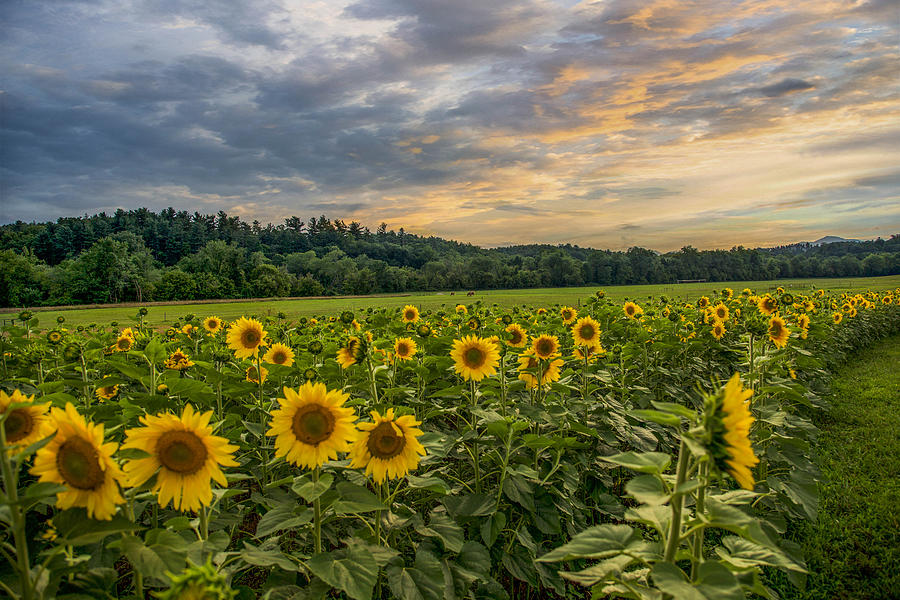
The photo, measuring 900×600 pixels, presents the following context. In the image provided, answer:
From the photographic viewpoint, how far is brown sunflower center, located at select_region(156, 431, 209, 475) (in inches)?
66.3

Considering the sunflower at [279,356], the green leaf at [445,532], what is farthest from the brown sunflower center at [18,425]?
the sunflower at [279,356]

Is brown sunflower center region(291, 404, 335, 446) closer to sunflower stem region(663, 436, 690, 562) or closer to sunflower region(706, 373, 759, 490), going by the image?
sunflower stem region(663, 436, 690, 562)

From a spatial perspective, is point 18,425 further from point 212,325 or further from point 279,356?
point 212,325

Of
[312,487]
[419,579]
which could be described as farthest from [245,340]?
[419,579]

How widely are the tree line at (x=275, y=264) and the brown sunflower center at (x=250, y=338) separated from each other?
74.3 meters

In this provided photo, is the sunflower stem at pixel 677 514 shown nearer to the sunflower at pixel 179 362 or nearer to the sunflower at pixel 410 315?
the sunflower at pixel 179 362

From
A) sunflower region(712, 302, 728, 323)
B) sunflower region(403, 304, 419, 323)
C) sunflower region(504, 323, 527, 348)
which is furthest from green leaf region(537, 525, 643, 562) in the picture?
sunflower region(712, 302, 728, 323)

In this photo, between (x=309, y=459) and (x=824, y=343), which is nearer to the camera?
(x=309, y=459)

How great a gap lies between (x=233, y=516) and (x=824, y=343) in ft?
41.7

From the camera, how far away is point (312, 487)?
1949mm

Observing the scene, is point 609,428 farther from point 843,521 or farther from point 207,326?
point 207,326

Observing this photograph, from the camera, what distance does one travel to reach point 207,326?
732cm

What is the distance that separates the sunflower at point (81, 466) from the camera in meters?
1.43

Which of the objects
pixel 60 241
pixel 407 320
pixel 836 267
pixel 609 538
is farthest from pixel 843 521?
pixel 836 267
